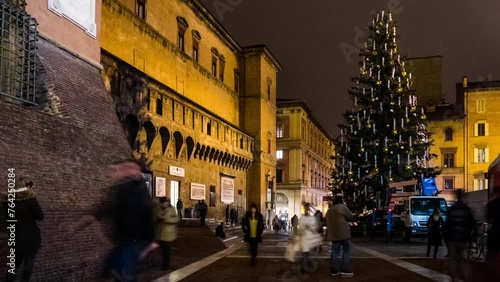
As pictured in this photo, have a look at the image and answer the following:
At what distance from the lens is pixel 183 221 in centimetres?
2269

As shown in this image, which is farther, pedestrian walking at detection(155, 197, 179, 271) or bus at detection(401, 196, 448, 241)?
bus at detection(401, 196, 448, 241)

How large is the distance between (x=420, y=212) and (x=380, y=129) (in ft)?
29.6

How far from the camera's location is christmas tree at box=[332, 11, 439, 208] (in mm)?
36344

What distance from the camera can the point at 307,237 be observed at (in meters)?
13.9

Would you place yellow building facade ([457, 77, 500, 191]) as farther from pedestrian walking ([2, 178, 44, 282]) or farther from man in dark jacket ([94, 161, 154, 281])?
man in dark jacket ([94, 161, 154, 281])

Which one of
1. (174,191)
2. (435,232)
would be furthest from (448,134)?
(435,232)

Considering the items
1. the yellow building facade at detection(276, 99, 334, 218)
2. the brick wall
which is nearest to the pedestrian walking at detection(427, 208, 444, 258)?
the brick wall

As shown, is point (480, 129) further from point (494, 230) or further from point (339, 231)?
point (494, 230)

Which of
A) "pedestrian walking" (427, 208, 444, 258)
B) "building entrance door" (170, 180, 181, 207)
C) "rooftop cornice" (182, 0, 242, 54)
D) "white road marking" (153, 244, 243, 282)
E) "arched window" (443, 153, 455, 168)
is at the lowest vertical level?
"white road marking" (153, 244, 243, 282)

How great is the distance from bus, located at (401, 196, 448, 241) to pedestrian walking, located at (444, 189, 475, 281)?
18.8 metres

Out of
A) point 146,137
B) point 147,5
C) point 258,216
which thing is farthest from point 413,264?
point 147,5

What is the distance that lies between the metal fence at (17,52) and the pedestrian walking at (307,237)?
23.8 feet

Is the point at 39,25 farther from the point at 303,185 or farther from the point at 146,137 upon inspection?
the point at 303,185

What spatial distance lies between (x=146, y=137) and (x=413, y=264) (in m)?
15.6
